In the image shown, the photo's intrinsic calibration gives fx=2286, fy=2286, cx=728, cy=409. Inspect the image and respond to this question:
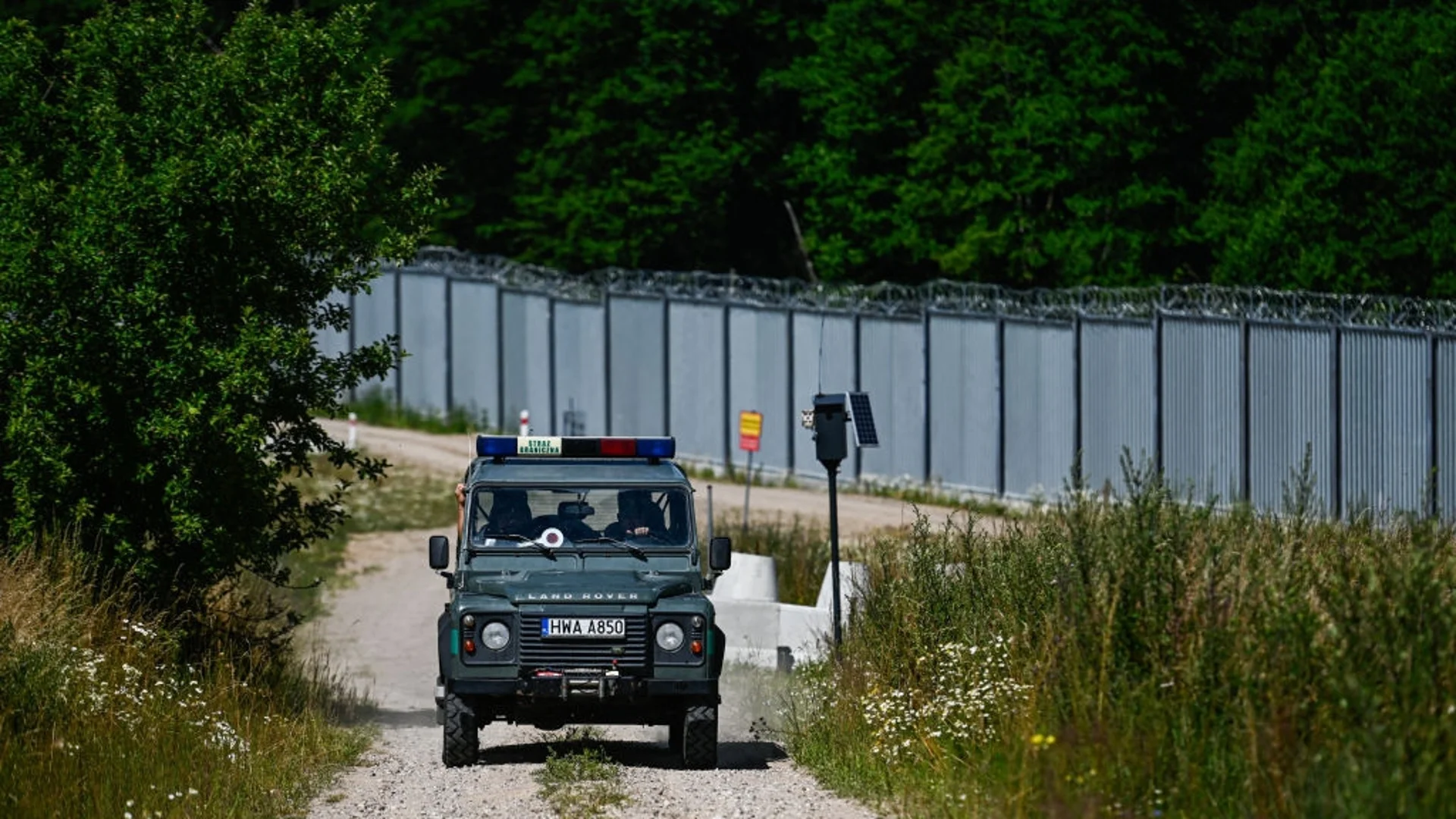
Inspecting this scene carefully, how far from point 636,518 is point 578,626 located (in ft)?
4.68

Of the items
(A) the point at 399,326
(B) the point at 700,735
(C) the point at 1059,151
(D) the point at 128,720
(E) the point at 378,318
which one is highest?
(C) the point at 1059,151

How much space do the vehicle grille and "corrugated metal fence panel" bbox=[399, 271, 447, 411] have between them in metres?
33.0

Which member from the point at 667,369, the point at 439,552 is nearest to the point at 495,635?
the point at 439,552

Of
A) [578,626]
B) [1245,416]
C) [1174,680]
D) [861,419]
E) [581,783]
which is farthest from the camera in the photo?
[1245,416]

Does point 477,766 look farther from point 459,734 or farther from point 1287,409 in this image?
point 1287,409

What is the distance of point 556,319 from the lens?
4494cm

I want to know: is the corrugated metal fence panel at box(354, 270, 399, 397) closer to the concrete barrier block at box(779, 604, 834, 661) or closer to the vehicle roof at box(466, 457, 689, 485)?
the concrete barrier block at box(779, 604, 834, 661)

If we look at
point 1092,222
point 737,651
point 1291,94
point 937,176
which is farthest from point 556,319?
point 737,651

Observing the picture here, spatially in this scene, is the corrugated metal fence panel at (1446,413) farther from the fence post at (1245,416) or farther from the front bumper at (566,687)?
the front bumper at (566,687)

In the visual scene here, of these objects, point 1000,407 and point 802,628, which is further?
point 1000,407

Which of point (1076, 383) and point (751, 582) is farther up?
point (1076, 383)

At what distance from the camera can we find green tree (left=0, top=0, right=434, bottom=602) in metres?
18.8

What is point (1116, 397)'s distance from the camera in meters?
33.2

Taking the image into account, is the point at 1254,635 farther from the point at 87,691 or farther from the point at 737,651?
the point at 737,651
